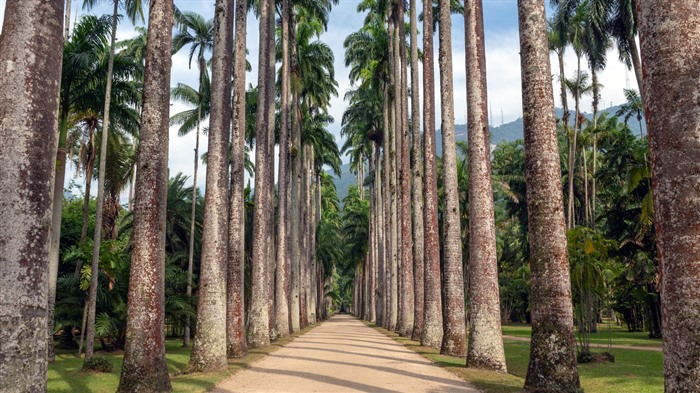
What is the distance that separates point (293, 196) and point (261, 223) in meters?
13.3

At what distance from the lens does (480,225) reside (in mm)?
14602

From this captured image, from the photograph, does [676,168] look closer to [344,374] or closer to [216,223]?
[344,374]

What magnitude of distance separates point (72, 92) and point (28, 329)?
52.4 feet

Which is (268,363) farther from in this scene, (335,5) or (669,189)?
(335,5)

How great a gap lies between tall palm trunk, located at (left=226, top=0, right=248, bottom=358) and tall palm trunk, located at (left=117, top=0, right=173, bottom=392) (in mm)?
6773

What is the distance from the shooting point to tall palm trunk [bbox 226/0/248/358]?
17.5 metres

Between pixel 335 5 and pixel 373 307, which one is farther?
pixel 373 307

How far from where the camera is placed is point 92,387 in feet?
37.0

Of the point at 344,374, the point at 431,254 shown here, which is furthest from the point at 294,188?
the point at 344,374

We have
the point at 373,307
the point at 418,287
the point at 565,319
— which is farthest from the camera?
the point at 373,307

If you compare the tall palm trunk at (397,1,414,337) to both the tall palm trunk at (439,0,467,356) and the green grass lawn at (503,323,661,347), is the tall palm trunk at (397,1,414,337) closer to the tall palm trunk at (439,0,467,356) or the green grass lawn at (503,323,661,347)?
the tall palm trunk at (439,0,467,356)

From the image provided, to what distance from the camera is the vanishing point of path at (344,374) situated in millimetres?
10711

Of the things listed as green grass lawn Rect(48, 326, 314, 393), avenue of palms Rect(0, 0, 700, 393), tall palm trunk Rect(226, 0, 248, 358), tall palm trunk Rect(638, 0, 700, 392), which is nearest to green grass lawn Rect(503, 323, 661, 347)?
avenue of palms Rect(0, 0, 700, 393)

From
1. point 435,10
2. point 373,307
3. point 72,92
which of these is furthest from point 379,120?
point 72,92
